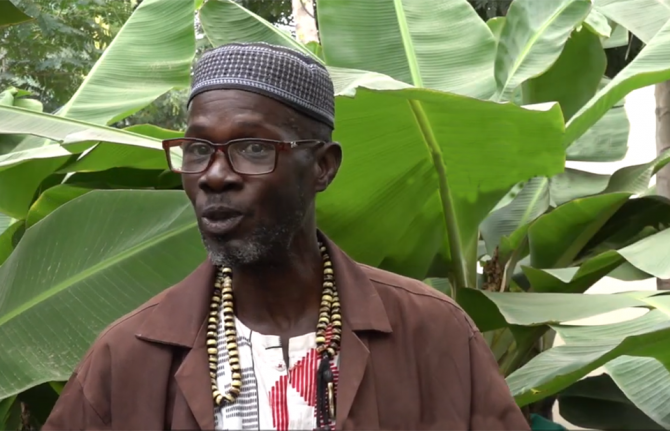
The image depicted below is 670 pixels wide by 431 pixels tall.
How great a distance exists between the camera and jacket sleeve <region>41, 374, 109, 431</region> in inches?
45.1

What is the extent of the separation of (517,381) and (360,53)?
999 mm

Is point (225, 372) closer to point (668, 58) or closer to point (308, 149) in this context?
point (308, 149)

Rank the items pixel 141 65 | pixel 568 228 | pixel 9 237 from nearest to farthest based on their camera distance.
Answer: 1. pixel 9 237
2. pixel 568 228
3. pixel 141 65

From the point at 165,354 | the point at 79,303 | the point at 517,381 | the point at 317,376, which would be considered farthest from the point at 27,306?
the point at 517,381

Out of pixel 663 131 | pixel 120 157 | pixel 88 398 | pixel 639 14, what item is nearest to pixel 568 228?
pixel 639 14

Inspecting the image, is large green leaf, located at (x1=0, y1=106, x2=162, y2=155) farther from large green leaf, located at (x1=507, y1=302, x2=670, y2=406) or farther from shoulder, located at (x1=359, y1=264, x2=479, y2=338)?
large green leaf, located at (x1=507, y1=302, x2=670, y2=406)

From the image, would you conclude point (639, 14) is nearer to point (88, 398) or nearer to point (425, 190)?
point (425, 190)

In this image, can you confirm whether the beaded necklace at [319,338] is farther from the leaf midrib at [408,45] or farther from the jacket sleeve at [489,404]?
the leaf midrib at [408,45]

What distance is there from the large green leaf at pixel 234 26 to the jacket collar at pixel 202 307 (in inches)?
50.5

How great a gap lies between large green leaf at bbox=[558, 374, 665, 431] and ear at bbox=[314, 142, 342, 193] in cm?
162

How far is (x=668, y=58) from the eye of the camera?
2107mm

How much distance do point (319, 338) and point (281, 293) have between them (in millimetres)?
88

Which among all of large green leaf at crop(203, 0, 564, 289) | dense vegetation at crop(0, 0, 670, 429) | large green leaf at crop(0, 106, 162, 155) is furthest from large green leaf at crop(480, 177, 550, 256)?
large green leaf at crop(0, 106, 162, 155)

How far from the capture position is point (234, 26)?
2455 millimetres
